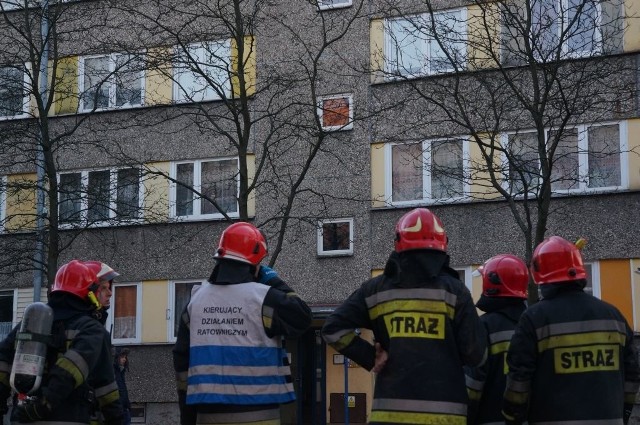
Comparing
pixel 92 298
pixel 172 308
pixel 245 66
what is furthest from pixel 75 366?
pixel 172 308

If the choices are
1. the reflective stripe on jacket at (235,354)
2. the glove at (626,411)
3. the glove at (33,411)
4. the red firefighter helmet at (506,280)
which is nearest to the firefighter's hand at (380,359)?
the reflective stripe on jacket at (235,354)

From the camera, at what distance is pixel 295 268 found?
73.2 ft

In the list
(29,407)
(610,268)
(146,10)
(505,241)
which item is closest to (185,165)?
(146,10)

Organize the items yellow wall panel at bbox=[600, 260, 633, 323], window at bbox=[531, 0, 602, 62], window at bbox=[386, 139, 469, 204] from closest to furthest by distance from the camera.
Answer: window at bbox=[531, 0, 602, 62]
yellow wall panel at bbox=[600, 260, 633, 323]
window at bbox=[386, 139, 469, 204]

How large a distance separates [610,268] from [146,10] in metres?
12.8

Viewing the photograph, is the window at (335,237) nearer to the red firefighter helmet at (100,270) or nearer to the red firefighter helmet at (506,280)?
the red firefighter helmet at (100,270)

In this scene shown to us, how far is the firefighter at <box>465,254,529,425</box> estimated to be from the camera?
718 cm

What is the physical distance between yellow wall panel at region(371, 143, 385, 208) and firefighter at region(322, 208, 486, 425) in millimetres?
15541

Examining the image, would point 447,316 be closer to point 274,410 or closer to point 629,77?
point 274,410

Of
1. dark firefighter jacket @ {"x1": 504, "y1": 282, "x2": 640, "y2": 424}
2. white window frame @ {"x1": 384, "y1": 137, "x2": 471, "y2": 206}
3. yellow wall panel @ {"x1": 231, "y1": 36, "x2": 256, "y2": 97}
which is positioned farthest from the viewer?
white window frame @ {"x1": 384, "y1": 137, "x2": 471, "y2": 206}

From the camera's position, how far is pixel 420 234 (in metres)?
6.27

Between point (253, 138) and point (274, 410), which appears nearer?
point (274, 410)

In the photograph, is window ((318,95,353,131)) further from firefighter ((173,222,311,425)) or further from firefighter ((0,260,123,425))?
firefighter ((173,222,311,425))

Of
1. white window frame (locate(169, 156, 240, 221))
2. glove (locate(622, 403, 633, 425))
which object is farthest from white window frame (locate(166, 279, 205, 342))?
glove (locate(622, 403, 633, 425))
